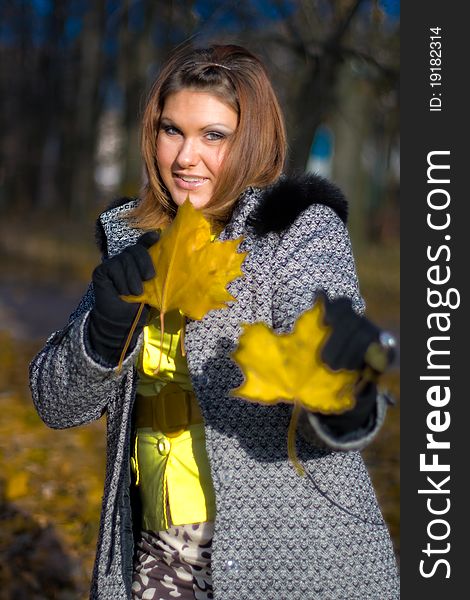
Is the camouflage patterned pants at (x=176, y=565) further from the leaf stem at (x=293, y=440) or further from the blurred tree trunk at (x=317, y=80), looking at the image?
the blurred tree trunk at (x=317, y=80)

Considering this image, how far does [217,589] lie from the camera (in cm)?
247

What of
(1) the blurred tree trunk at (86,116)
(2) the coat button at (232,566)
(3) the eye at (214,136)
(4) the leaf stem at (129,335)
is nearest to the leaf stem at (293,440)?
(2) the coat button at (232,566)

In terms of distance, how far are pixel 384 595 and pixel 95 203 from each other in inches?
Result: 1138

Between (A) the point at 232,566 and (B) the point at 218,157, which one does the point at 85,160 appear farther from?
(A) the point at 232,566

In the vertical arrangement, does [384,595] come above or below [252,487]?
below

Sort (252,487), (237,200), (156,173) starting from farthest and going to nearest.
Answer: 1. (156,173)
2. (237,200)
3. (252,487)

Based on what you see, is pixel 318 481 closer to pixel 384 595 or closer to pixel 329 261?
pixel 384 595

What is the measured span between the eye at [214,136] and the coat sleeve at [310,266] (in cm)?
33

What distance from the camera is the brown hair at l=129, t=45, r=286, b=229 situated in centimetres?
270

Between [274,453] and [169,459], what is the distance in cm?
30

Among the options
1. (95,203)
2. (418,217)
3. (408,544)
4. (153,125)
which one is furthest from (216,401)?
(95,203)

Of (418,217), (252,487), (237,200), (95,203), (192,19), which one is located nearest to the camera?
(252,487)

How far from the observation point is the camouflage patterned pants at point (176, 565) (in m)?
2.60

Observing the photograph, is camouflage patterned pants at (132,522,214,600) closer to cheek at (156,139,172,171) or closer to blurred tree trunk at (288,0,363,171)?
cheek at (156,139,172,171)
